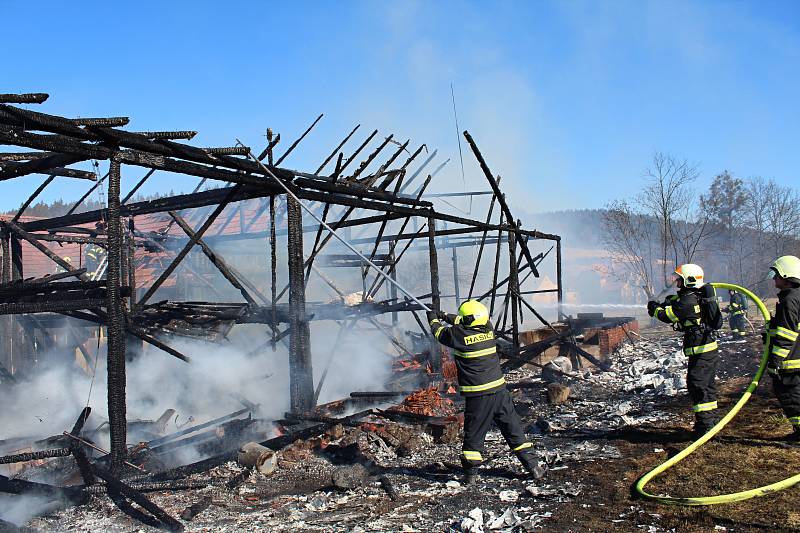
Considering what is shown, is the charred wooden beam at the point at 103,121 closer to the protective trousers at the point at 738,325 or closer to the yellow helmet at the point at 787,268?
the yellow helmet at the point at 787,268

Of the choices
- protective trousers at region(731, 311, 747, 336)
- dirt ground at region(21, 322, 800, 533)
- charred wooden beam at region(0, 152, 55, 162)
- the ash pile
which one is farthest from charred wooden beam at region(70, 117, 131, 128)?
protective trousers at region(731, 311, 747, 336)

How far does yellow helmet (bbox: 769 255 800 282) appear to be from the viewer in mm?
6344

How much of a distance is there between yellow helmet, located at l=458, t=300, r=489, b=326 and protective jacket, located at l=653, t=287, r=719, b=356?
261 centimetres

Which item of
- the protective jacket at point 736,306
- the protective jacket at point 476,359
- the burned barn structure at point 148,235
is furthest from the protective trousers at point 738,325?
the protective jacket at point 476,359

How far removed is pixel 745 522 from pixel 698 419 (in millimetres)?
2526

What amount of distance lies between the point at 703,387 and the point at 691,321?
805mm

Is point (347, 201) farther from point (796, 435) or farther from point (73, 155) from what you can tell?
point (796, 435)

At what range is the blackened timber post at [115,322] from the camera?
6031 mm

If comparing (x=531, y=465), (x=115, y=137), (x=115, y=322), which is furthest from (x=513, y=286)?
(x=115, y=137)

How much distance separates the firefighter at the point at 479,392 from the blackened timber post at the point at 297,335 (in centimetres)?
281

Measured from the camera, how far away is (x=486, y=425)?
592 centimetres

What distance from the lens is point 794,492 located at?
488cm

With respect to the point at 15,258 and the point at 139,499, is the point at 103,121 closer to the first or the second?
the point at 139,499

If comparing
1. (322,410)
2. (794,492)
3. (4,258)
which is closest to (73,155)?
(322,410)
